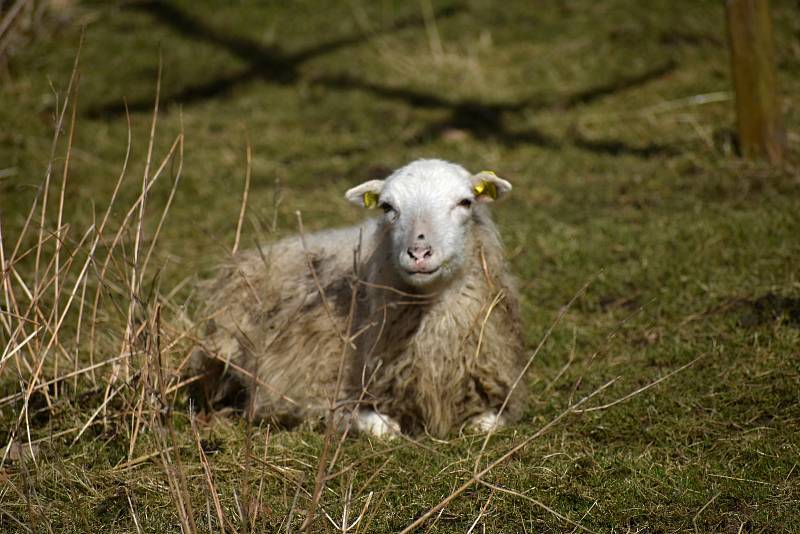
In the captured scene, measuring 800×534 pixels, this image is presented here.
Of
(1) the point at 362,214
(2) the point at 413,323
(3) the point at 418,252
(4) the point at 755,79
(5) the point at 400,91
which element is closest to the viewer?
(3) the point at 418,252

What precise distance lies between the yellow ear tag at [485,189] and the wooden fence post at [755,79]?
3.17 metres

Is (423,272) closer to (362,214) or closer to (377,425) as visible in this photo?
(377,425)

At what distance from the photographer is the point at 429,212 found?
3904 millimetres

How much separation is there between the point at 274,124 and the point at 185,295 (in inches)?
137

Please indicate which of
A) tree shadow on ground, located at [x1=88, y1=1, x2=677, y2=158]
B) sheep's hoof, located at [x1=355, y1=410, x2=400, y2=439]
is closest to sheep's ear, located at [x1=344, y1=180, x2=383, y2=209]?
sheep's hoof, located at [x1=355, y1=410, x2=400, y2=439]

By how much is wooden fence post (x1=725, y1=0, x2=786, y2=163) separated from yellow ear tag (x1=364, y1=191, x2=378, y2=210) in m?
3.49

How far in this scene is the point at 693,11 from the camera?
9430mm

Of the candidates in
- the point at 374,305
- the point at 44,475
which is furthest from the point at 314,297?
the point at 44,475

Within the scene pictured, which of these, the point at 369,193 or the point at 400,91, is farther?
the point at 400,91

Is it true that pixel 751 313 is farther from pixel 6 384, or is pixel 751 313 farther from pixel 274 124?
pixel 274 124

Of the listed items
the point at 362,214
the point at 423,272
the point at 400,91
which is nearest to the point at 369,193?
the point at 423,272

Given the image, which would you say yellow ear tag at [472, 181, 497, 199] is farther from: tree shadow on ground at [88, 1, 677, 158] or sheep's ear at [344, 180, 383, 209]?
tree shadow on ground at [88, 1, 677, 158]

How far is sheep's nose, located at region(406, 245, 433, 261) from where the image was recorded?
3.72 meters

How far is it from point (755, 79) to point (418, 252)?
3.85m
